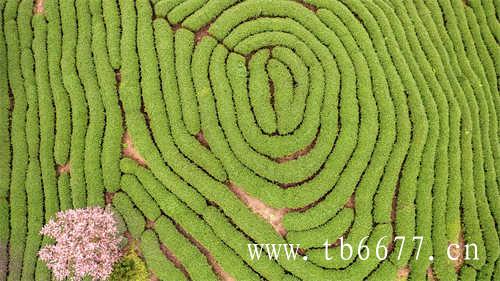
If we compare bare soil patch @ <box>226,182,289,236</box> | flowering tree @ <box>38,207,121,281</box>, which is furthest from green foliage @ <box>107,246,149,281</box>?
bare soil patch @ <box>226,182,289,236</box>

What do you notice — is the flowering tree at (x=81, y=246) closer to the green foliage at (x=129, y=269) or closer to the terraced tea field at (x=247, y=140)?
the green foliage at (x=129, y=269)

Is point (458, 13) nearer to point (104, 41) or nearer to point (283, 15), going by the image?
point (283, 15)

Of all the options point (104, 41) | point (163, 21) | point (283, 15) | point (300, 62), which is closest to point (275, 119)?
point (300, 62)

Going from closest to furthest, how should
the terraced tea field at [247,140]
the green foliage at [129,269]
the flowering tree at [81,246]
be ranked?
the flowering tree at [81,246] → the green foliage at [129,269] → the terraced tea field at [247,140]

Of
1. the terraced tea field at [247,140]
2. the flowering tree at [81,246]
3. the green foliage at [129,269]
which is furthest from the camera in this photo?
the terraced tea field at [247,140]

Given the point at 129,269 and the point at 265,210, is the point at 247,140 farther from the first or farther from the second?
the point at 129,269

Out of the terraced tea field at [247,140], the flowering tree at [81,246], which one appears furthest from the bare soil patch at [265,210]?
the flowering tree at [81,246]

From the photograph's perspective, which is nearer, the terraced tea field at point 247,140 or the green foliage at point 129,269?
the green foliage at point 129,269

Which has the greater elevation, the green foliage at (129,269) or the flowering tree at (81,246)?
the flowering tree at (81,246)
